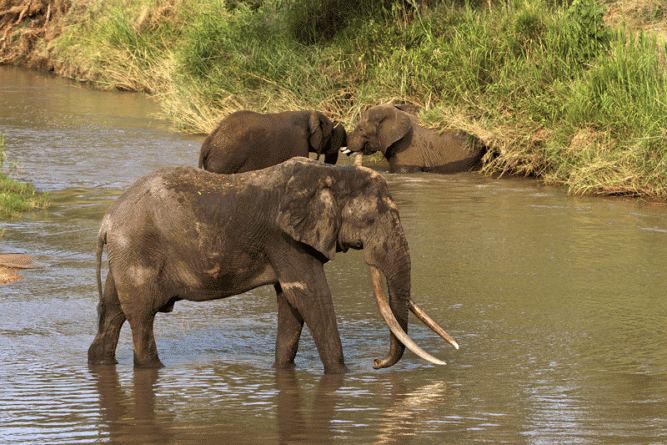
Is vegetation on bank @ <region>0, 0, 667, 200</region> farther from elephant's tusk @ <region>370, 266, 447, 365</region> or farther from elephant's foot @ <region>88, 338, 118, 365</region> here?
elephant's foot @ <region>88, 338, 118, 365</region>

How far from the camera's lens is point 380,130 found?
44.0 ft

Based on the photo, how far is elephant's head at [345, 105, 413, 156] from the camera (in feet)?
43.9

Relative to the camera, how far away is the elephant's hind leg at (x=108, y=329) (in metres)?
5.67

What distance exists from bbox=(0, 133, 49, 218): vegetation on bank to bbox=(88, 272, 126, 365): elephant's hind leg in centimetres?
500

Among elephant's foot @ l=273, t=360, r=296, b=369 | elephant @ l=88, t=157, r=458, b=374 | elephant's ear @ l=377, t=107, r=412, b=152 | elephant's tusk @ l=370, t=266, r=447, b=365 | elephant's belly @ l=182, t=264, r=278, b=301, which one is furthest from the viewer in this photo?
elephant's ear @ l=377, t=107, r=412, b=152

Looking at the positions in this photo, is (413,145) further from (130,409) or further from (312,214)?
(130,409)

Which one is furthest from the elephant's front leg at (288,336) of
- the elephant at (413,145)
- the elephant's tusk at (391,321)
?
the elephant at (413,145)

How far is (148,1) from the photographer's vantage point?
25.8 metres

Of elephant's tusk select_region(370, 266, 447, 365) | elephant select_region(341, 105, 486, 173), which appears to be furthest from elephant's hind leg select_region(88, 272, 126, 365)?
elephant select_region(341, 105, 486, 173)

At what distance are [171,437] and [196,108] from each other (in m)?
13.3

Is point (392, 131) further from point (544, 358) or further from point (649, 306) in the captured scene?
point (544, 358)

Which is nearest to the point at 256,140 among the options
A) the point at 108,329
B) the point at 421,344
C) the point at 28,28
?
the point at 421,344

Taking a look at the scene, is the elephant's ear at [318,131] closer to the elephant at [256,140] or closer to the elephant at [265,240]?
the elephant at [256,140]

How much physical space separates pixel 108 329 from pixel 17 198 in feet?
18.3
